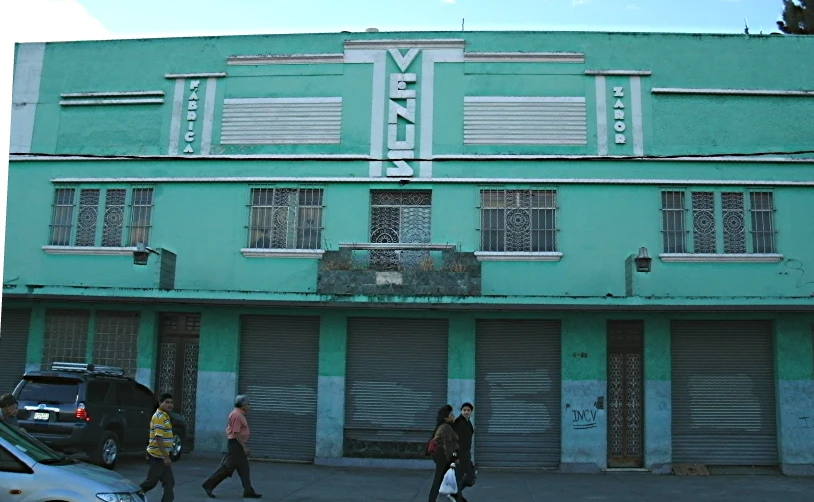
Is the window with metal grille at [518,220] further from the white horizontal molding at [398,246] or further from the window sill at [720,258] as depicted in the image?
the window sill at [720,258]

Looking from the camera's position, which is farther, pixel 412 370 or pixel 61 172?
pixel 61 172

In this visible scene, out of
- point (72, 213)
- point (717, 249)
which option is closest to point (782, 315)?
point (717, 249)

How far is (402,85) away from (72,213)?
8.57 m

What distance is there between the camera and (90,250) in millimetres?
18891

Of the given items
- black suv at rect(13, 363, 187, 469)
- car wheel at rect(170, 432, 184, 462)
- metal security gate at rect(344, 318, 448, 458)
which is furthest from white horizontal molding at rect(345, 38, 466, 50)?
car wheel at rect(170, 432, 184, 462)

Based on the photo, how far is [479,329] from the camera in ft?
59.5

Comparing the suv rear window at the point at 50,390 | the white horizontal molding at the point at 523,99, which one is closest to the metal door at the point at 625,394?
the white horizontal molding at the point at 523,99

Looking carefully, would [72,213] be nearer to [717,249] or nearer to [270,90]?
[270,90]

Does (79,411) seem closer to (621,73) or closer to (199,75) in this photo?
(199,75)

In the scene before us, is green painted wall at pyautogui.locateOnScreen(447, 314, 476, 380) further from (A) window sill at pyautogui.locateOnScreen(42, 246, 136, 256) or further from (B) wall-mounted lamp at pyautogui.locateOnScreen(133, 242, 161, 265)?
(A) window sill at pyautogui.locateOnScreen(42, 246, 136, 256)

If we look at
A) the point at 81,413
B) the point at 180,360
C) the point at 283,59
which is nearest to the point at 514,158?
the point at 283,59

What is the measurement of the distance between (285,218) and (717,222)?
989 cm

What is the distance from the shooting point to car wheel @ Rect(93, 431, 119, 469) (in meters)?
14.1

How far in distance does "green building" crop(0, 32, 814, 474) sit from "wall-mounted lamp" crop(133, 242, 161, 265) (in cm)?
8
